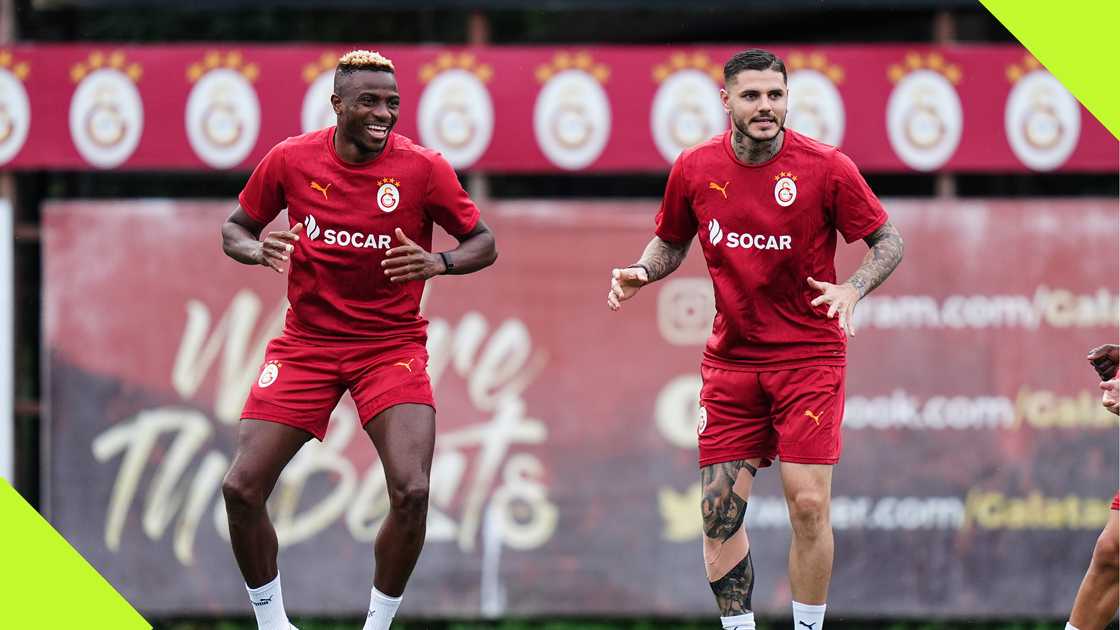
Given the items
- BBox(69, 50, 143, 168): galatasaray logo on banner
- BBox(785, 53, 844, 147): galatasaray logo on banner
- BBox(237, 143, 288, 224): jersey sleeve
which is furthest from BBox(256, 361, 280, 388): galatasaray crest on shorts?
BBox(785, 53, 844, 147): galatasaray logo on banner

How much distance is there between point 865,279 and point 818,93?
4481 mm

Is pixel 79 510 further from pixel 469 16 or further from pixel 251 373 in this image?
pixel 469 16

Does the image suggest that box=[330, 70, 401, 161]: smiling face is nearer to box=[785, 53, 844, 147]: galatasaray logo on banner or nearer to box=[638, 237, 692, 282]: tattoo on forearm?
box=[638, 237, 692, 282]: tattoo on forearm

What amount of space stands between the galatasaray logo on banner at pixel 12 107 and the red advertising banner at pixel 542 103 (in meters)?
0.01

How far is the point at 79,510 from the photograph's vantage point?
11.6 meters

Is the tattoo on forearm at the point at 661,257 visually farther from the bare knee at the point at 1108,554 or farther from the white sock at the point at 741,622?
the bare knee at the point at 1108,554

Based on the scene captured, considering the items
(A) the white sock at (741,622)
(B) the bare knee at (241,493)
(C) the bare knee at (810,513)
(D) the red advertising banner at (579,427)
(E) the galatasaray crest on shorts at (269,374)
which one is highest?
(E) the galatasaray crest on shorts at (269,374)

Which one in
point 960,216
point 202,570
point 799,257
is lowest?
point 202,570

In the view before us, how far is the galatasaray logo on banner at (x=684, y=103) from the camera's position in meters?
11.3

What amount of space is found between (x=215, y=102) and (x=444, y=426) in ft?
9.29

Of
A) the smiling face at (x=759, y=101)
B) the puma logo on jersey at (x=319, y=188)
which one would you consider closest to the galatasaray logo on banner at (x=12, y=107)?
the puma logo on jersey at (x=319, y=188)

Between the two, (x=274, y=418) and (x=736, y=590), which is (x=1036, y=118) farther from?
(x=274, y=418)

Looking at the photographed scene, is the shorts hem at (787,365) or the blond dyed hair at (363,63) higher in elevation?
the blond dyed hair at (363,63)

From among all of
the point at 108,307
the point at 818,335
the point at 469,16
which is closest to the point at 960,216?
the point at 469,16
